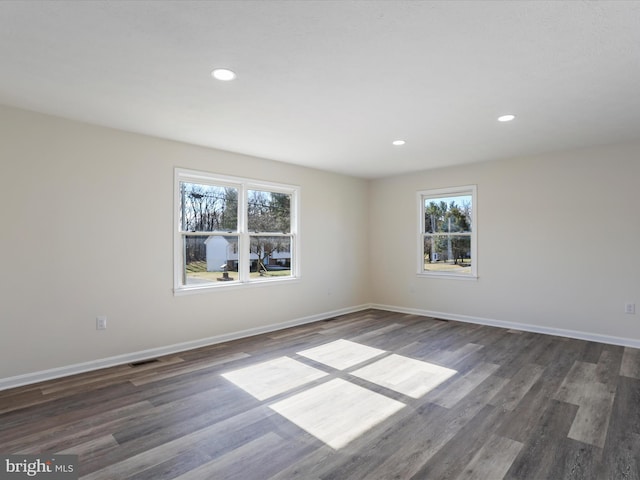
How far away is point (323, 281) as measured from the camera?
19.9 ft

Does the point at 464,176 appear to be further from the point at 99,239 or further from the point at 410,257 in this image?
the point at 99,239

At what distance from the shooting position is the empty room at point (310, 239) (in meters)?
2.09

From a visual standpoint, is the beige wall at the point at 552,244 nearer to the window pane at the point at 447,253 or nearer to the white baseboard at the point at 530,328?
the white baseboard at the point at 530,328

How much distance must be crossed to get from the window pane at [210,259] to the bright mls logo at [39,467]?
237cm

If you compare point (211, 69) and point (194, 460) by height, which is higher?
point (211, 69)

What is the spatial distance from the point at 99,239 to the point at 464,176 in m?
5.21

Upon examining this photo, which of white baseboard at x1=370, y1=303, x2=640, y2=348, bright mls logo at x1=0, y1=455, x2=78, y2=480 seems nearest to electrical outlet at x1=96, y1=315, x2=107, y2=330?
bright mls logo at x1=0, y1=455, x2=78, y2=480

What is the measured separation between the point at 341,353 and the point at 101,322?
8.60 feet

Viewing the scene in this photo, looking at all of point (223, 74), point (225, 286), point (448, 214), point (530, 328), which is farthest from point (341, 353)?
point (448, 214)

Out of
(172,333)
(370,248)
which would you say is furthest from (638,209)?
(172,333)

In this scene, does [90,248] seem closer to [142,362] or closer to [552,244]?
[142,362]

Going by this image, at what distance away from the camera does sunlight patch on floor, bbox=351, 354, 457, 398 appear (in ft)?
10.3

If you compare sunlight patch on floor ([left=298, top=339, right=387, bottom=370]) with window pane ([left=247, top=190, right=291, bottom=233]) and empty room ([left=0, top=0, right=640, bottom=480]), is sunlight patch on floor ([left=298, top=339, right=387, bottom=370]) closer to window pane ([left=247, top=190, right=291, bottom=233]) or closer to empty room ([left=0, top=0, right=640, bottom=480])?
empty room ([left=0, top=0, right=640, bottom=480])

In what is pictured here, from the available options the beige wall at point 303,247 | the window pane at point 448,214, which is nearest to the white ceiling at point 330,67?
the beige wall at point 303,247
